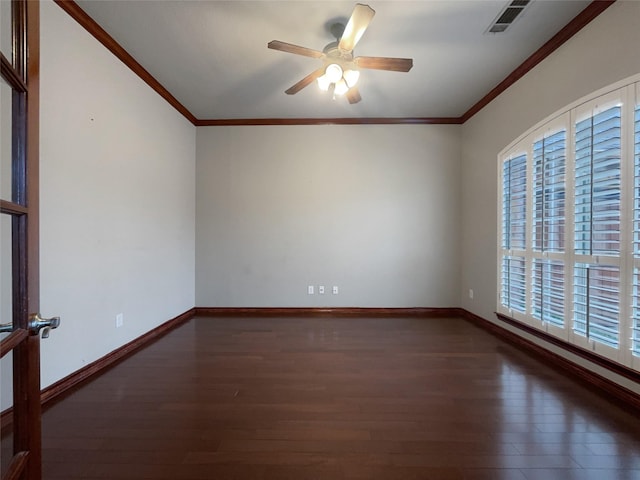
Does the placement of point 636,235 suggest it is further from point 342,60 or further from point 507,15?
point 342,60

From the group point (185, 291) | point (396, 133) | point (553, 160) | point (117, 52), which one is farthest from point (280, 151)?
point (553, 160)

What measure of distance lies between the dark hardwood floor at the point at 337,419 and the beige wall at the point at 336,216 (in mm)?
1338

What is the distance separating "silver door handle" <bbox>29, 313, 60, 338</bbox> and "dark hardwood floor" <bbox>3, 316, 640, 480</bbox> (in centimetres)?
96

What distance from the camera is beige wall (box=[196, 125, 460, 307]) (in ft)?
13.4

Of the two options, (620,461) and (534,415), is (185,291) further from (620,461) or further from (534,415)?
(620,461)

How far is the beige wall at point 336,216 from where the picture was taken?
160 inches

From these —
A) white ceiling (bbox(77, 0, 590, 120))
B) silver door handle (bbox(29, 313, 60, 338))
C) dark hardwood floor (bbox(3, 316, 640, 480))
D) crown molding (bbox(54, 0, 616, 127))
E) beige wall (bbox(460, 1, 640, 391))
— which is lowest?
dark hardwood floor (bbox(3, 316, 640, 480))

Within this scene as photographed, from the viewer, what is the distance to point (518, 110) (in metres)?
2.96

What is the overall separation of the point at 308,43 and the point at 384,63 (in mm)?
710

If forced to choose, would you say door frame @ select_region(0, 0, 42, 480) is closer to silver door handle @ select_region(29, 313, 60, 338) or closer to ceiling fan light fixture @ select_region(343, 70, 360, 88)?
silver door handle @ select_region(29, 313, 60, 338)

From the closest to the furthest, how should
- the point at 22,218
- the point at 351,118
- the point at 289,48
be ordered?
the point at 22,218 → the point at 289,48 → the point at 351,118

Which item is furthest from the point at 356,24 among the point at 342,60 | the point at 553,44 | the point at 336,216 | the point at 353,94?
the point at 336,216

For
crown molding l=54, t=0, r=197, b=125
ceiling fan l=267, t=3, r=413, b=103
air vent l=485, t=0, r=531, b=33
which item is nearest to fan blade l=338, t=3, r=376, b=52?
ceiling fan l=267, t=3, r=413, b=103

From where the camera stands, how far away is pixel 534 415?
183cm
